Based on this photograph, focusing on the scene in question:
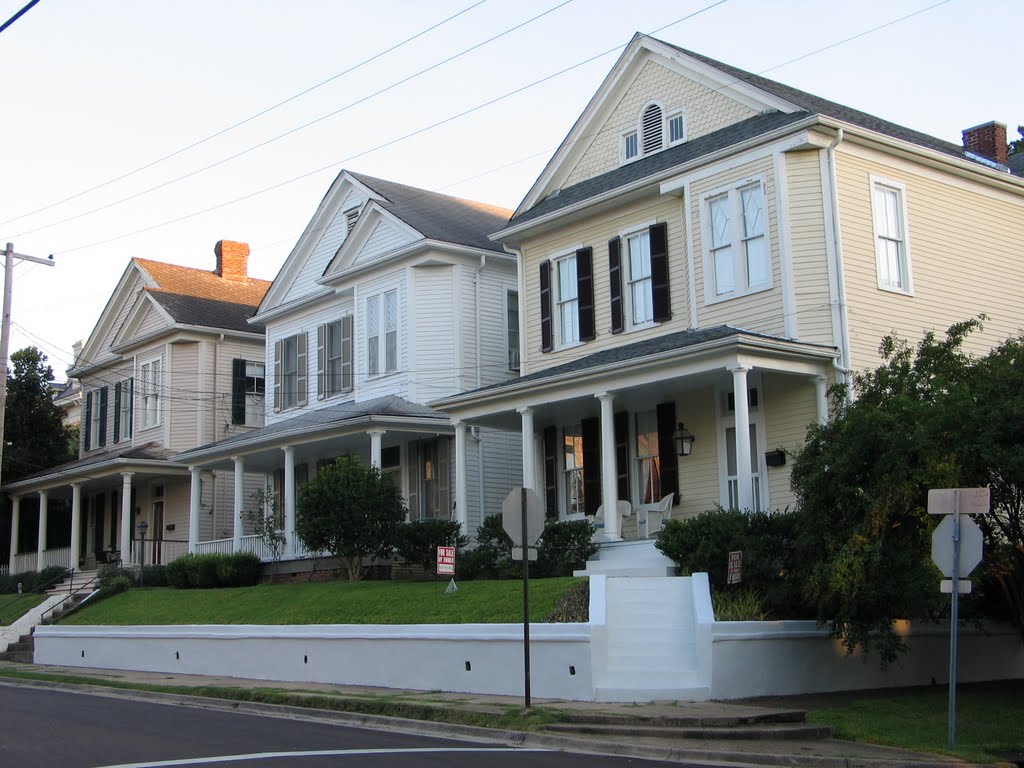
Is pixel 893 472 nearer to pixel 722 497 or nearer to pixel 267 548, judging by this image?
pixel 722 497

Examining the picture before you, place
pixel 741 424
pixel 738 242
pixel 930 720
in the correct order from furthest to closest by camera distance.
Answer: pixel 738 242
pixel 741 424
pixel 930 720

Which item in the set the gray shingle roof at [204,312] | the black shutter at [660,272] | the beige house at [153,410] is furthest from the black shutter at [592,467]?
the gray shingle roof at [204,312]

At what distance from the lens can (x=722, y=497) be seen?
2178cm

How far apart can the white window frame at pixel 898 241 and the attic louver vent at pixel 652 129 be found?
4927mm

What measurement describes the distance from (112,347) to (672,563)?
2642 cm

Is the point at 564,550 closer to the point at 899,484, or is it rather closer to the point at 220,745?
the point at 899,484

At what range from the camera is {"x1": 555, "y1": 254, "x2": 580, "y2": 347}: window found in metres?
25.5

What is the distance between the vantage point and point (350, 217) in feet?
105

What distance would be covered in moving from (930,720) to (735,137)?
11.7m

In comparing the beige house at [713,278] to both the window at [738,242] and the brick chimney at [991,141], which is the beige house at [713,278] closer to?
the window at [738,242]

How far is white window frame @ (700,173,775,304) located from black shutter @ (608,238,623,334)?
7.73ft

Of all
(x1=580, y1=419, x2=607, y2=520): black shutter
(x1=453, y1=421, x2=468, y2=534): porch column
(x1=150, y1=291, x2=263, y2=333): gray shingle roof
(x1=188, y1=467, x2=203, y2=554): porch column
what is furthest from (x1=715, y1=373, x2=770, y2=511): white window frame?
(x1=150, y1=291, x2=263, y2=333): gray shingle roof

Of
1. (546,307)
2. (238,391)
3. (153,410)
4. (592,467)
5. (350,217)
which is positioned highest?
(350,217)

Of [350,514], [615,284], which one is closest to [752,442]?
[615,284]
